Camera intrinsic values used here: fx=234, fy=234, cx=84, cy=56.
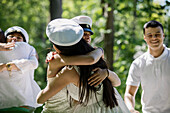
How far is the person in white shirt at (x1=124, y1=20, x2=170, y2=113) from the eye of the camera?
2.96m

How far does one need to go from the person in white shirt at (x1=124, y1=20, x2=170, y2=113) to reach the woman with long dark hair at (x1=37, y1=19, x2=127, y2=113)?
1.00 m

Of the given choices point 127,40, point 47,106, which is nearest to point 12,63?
point 47,106

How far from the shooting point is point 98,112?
Answer: 1939 millimetres

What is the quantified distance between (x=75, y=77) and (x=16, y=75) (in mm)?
1290

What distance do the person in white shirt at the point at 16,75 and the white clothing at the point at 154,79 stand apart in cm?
134

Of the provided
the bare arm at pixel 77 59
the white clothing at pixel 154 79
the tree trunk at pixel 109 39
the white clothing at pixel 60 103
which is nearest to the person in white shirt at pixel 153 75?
the white clothing at pixel 154 79

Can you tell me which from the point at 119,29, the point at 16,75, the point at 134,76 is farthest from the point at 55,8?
the point at 119,29

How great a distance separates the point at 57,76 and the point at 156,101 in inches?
64.9

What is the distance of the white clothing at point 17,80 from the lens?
283 centimetres

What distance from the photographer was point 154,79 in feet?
9.99

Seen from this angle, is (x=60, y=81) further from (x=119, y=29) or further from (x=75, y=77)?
(x=119, y=29)

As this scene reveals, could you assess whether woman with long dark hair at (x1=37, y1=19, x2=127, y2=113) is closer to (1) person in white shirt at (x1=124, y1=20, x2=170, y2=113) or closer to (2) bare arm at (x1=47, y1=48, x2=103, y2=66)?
(2) bare arm at (x1=47, y1=48, x2=103, y2=66)

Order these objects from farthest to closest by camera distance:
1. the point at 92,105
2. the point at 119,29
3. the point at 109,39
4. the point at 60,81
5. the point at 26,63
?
the point at 119,29, the point at 109,39, the point at 26,63, the point at 92,105, the point at 60,81

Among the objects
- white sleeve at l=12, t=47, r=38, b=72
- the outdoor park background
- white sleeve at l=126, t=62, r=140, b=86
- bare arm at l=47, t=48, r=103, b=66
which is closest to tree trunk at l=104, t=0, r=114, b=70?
the outdoor park background
